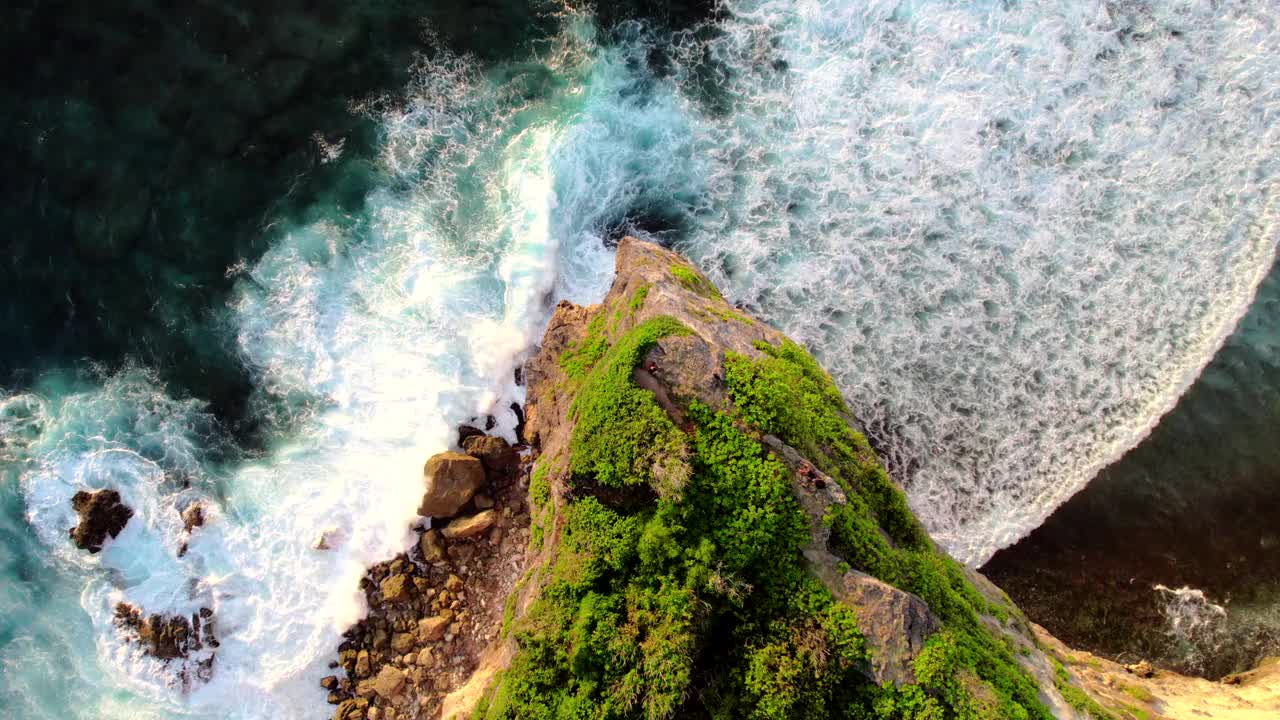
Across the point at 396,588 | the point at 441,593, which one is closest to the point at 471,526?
the point at 441,593

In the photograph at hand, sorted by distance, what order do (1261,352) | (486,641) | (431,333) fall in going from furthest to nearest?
(431,333), (1261,352), (486,641)

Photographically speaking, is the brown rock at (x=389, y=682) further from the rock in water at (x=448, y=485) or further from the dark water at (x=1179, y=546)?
the dark water at (x=1179, y=546)

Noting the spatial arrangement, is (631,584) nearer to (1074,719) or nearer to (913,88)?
(1074,719)

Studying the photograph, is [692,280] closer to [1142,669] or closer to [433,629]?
[433,629]

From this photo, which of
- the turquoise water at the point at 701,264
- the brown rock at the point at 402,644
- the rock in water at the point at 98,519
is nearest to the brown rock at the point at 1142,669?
the turquoise water at the point at 701,264

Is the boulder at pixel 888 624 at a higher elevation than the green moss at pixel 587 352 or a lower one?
lower

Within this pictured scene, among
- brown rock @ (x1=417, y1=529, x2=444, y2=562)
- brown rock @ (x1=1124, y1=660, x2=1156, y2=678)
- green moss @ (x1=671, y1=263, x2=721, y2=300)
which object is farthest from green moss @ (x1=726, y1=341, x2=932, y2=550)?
brown rock @ (x1=417, y1=529, x2=444, y2=562)

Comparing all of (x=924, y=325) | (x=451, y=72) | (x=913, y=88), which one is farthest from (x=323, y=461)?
(x=913, y=88)
